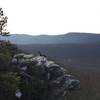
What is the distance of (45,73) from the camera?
36.7m

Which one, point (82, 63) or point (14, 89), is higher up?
point (14, 89)

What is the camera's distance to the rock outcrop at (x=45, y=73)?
36094mm

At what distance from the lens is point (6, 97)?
3228 centimetres

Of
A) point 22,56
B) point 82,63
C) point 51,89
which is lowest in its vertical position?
point 82,63

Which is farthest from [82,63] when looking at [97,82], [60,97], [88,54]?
[60,97]

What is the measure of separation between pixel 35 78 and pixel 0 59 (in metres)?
4.39

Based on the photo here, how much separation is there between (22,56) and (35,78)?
2516 millimetres

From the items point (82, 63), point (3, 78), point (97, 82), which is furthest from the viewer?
point (82, 63)

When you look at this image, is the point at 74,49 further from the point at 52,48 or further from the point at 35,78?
the point at 35,78

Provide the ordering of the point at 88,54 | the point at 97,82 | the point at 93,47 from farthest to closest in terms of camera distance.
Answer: the point at 93,47 → the point at 88,54 → the point at 97,82

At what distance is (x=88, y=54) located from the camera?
6029 inches

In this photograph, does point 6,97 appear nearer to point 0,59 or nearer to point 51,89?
point 0,59

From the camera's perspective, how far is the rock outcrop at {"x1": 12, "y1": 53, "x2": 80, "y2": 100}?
118 ft

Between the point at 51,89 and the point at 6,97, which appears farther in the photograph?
the point at 51,89
